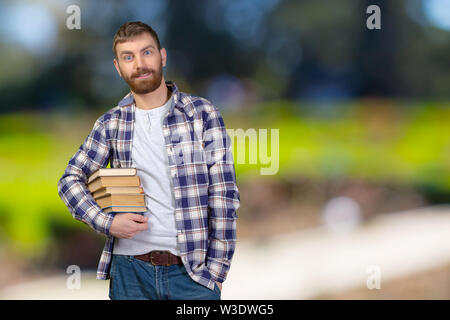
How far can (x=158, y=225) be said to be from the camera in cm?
160

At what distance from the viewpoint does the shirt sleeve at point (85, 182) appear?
1.62m

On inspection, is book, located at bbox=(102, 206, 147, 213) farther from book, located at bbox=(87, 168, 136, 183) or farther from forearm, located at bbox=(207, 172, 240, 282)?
forearm, located at bbox=(207, 172, 240, 282)

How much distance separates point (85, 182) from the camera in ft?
5.56

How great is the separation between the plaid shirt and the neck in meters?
0.04

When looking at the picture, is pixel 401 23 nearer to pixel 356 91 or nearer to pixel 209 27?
pixel 356 91

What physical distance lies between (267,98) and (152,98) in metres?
1.62

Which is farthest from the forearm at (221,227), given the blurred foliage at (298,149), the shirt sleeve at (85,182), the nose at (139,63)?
the blurred foliage at (298,149)

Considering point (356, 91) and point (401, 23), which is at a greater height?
point (401, 23)

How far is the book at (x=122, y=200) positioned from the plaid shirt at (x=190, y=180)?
3cm

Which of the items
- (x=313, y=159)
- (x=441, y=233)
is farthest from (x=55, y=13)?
(x=441, y=233)

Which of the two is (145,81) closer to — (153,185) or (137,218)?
(153,185)

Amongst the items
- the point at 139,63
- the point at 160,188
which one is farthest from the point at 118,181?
the point at 139,63

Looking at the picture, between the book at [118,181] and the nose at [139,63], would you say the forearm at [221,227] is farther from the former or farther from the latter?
the nose at [139,63]

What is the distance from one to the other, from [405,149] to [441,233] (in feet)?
1.88
